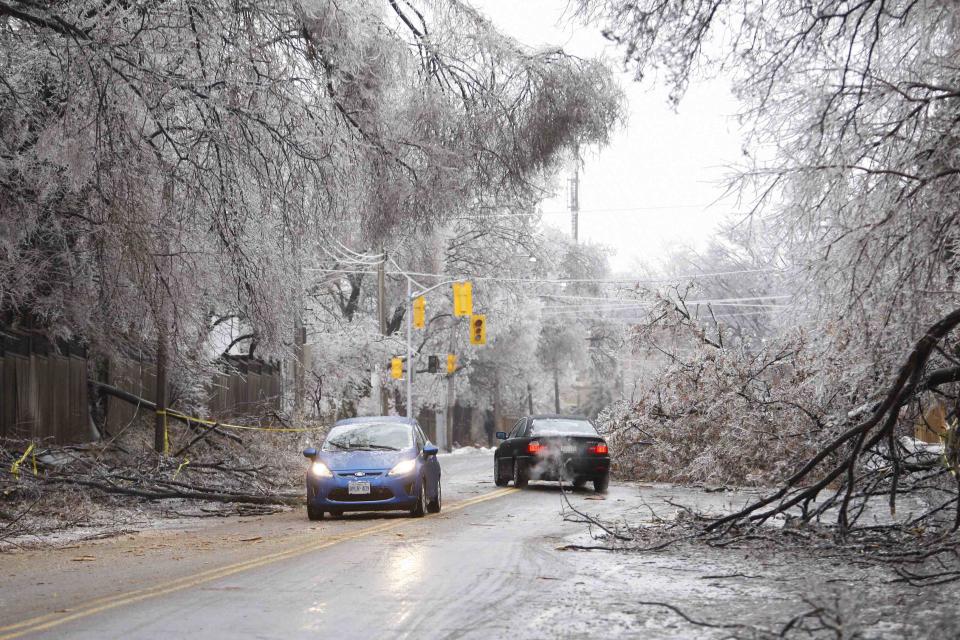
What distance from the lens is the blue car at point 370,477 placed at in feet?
52.5

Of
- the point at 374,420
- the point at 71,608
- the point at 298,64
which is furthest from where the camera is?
the point at 374,420

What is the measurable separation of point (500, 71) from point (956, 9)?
220 inches

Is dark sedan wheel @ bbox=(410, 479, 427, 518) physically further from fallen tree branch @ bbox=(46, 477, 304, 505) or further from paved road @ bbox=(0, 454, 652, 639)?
fallen tree branch @ bbox=(46, 477, 304, 505)

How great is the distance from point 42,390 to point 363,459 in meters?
6.20

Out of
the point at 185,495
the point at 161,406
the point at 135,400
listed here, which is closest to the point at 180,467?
the point at 185,495

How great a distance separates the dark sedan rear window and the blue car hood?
22.0 ft

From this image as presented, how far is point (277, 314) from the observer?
1479 centimetres

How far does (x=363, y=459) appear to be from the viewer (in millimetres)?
16391

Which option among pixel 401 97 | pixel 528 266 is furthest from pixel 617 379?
pixel 401 97

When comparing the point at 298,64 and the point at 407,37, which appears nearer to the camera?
the point at 298,64

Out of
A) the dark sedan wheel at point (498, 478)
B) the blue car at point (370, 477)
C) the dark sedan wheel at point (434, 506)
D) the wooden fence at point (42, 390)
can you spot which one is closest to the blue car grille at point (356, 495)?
the blue car at point (370, 477)

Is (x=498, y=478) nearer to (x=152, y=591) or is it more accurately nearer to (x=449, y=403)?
(x=152, y=591)

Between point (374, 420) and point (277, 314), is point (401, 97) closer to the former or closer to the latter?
point (277, 314)

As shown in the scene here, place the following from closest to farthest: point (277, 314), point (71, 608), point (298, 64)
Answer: point (71, 608) → point (298, 64) → point (277, 314)
